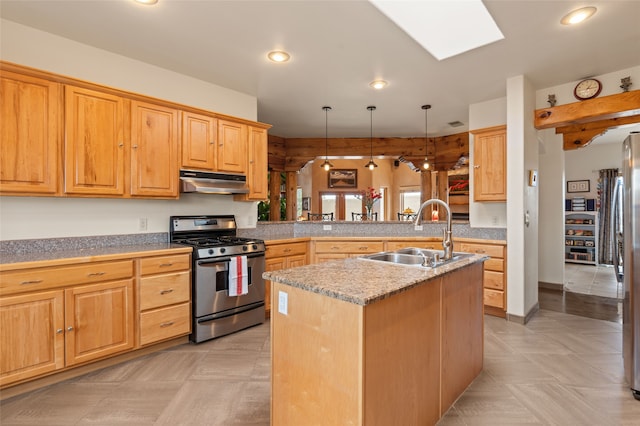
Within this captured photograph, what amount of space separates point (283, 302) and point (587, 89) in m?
3.99

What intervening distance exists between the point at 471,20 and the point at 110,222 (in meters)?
3.58

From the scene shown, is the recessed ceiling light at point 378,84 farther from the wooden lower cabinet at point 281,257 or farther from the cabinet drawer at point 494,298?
the cabinet drawer at point 494,298

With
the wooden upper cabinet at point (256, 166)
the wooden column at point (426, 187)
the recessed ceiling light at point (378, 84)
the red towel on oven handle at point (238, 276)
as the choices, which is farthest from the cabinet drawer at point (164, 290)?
the wooden column at point (426, 187)

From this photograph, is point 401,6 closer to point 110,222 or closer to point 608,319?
point 110,222

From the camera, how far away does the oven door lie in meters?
3.01

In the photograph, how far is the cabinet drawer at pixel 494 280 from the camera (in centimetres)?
373

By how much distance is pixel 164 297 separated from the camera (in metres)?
2.82

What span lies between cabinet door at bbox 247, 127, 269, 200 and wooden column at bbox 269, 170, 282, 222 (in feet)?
8.10

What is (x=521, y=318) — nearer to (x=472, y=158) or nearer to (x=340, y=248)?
(x=472, y=158)

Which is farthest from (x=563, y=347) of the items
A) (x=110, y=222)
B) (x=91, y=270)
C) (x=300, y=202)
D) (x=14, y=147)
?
(x=300, y=202)

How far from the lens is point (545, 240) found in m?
5.25

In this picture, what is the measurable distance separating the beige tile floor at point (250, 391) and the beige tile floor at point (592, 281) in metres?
2.39

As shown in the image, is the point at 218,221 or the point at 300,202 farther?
the point at 300,202

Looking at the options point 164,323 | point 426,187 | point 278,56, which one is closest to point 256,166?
point 278,56
